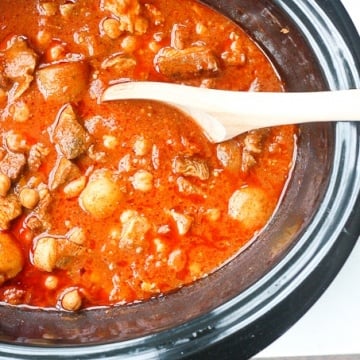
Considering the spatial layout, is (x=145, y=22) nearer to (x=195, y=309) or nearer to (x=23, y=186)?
(x=23, y=186)

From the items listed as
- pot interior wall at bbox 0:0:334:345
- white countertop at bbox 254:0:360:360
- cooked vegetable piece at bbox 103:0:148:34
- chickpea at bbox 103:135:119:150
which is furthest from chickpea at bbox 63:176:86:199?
white countertop at bbox 254:0:360:360

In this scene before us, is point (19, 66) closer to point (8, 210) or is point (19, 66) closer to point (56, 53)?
point (56, 53)

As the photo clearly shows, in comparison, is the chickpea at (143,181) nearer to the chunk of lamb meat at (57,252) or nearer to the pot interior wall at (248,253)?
the chunk of lamb meat at (57,252)

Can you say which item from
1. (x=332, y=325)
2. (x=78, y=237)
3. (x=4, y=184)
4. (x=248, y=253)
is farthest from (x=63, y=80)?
(x=332, y=325)

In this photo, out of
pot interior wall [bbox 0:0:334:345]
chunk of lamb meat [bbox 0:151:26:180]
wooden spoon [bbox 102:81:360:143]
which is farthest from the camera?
chunk of lamb meat [bbox 0:151:26:180]

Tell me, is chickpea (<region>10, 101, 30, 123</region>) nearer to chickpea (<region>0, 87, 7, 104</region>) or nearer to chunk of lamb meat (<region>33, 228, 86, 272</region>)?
chickpea (<region>0, 87, 7, 104</region>)

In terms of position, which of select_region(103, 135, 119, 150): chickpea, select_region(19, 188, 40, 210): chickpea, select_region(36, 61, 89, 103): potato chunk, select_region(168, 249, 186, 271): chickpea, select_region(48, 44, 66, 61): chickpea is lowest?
select_region(168, 249, 186, 271): chickpea
